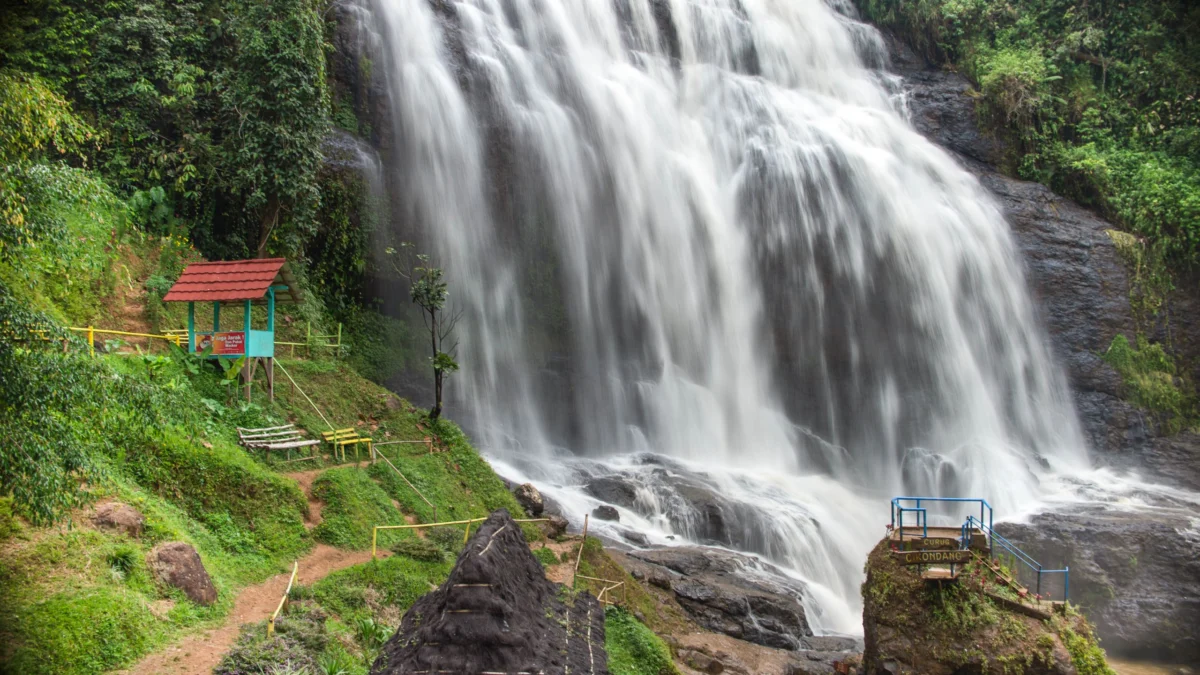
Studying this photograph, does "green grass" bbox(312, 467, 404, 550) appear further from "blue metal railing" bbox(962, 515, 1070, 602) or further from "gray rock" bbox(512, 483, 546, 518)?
"blue metal railing" bbox(962, 515, 1070, 602)

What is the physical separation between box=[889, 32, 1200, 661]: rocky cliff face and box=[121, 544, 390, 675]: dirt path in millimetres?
16373

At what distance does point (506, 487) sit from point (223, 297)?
281 inches

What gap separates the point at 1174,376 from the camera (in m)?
28.7

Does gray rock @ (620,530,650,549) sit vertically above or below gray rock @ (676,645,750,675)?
above

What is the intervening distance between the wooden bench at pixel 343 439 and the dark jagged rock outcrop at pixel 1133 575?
606 inches

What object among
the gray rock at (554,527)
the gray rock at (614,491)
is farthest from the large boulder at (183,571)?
the gray rock at (614,491)

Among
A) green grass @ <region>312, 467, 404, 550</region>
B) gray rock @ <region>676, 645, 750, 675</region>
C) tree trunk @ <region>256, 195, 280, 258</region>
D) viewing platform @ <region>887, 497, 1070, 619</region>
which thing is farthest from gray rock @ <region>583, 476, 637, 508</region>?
tree trunk @ <region>256, 195, 280, 258</region>

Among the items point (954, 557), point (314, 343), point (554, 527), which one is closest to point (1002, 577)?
point (954, 557)

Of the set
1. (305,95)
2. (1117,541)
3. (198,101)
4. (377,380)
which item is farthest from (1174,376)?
(198,101)

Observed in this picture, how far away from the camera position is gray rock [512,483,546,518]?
17297 millimetres

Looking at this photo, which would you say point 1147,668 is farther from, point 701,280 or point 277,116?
point 277,116

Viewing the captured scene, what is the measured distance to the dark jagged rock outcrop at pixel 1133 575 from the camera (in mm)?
19406

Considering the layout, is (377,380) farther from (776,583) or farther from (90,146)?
(776,583)

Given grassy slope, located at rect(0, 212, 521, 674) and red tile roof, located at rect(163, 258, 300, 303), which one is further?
red tile roof, located at rect(163, 258, 300, 303)
